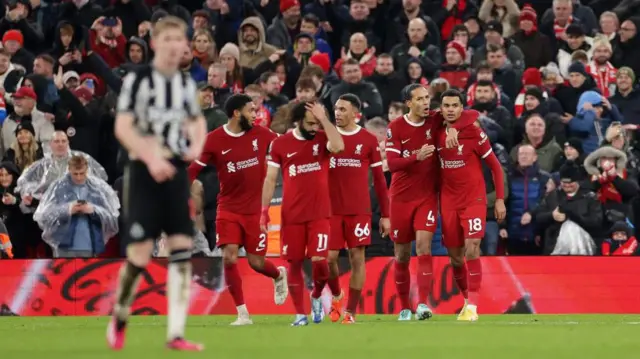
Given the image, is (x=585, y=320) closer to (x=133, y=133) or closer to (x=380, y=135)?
(x=380, y=135)

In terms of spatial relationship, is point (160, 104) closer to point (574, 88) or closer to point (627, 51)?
point (574, 88)

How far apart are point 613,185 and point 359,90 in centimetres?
416

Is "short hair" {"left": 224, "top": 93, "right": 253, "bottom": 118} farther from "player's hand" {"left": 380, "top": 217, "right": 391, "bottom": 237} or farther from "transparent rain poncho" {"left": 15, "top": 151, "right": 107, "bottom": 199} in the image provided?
"transparent rain poncho" {"left": 15, "top": 151, "right": 107, "bottom": 199}

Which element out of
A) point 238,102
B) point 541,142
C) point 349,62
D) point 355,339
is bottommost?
point 355,339

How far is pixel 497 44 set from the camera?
77.6 feet

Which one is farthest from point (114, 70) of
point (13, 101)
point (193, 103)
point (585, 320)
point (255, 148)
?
point (193, 103)

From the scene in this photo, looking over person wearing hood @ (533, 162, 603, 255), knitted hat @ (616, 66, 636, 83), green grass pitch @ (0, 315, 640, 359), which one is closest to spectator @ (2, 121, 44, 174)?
green grass pitch @ (0, 315, 640, 359)

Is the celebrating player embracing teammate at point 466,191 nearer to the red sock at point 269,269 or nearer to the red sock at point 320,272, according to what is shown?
the red sock at point 320,272

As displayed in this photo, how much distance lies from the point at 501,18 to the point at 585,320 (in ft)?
32.5

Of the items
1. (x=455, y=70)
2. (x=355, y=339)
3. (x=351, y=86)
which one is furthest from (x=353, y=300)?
(x=455, y=70)

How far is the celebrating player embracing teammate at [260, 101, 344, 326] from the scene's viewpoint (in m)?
15.5

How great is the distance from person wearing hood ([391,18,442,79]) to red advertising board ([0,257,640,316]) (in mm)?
4822

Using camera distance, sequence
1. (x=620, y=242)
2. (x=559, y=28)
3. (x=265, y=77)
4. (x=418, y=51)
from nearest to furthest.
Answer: (x=620, y=242)
(x=265, y=77)
(x=418, y=51)
(x=559, y=28)

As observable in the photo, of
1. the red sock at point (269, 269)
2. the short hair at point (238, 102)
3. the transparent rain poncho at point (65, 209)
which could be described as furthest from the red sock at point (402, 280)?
the transparent rain poncho at point (65, 209)
